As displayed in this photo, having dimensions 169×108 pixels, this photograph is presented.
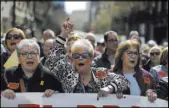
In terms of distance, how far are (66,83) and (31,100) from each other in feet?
2.07

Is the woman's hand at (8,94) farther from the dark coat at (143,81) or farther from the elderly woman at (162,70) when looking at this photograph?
the elderly woman at (162,70)

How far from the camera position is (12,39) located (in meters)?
6.61

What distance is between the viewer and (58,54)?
229 inches

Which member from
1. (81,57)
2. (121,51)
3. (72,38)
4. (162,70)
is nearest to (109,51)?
(162,70)

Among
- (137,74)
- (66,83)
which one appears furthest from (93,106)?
(137,74)

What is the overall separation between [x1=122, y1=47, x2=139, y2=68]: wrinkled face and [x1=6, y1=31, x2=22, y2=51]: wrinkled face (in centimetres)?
170

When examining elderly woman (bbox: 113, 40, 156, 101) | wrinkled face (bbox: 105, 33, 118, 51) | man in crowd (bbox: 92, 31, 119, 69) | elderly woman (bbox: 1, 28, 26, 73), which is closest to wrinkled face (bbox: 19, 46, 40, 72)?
elderly woman (bbox: 113, 40, 156, 101)

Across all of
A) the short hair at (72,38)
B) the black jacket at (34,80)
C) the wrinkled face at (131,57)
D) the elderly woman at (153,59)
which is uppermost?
the short hair at (72,38)

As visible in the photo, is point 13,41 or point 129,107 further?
point 13,41

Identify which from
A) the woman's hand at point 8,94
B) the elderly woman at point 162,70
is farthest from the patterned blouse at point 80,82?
the elderly woman at point 162,70

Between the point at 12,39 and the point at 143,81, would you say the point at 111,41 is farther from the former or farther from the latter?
the point at 143,81

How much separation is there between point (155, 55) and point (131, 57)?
3.18m

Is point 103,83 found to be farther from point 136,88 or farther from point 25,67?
point 25,67

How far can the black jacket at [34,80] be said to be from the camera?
4.68 meters
